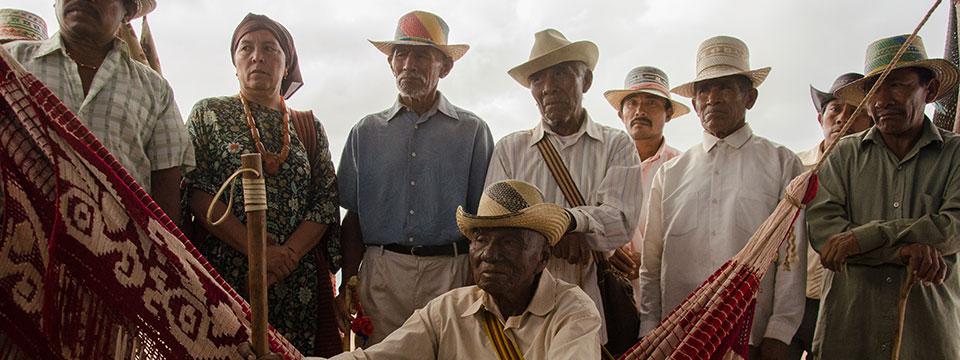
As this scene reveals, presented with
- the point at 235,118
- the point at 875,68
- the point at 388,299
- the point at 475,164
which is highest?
the point at 875,68

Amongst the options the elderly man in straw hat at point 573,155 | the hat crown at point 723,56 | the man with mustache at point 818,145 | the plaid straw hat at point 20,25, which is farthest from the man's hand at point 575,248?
the plaid straw hat at point 20,25

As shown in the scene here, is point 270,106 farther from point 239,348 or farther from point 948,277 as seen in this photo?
point 948,277

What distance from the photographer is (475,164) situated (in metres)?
3.20

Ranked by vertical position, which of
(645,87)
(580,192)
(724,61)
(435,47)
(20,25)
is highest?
(20,25)

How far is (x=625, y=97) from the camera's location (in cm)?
496

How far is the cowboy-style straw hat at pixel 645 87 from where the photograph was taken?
487 centimetres

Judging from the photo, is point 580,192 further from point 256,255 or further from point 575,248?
point 256,255

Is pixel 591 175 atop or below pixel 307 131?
below

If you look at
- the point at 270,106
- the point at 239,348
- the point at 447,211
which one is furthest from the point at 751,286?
the point at 270,106

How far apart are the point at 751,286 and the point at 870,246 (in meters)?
0.79

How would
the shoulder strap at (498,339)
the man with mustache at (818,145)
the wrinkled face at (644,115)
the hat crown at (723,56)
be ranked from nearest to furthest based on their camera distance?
the shoulder strap at (498,339) → the hat crown at (723,56) → the man with mustache at (818,145) → the wrinkled face at (644,115)

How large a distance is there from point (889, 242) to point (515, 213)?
1.70 meters

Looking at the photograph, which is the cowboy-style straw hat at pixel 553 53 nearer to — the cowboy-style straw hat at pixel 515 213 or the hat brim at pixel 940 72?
the cowboy-style straw hat at pixel 515 213

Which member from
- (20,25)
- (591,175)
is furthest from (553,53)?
(20,25)
